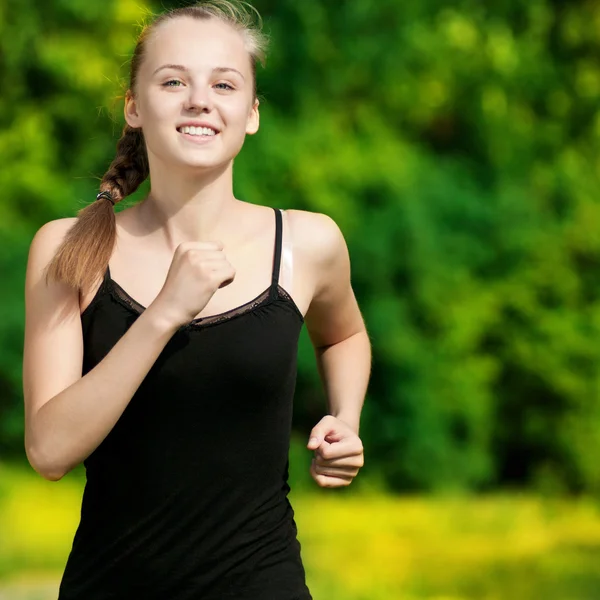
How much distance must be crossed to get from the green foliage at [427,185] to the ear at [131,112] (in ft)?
17.5

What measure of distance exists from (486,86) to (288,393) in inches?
273

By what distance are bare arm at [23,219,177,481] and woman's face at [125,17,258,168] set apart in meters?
0.25

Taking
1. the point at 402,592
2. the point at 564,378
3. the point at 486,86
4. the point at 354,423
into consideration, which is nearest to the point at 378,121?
the point at 486,86

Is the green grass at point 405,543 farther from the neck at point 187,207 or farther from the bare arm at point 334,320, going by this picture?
the neck at point 187,207

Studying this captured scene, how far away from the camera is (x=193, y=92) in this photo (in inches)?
82.1

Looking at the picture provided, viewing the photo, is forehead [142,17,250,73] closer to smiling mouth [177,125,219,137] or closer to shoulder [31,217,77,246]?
smiling mouth [177,125,219,137]

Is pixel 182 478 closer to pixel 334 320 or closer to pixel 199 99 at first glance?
pixel 334 320

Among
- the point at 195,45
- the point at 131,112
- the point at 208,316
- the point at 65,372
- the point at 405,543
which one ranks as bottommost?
the point at 405,543

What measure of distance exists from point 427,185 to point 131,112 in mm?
6000

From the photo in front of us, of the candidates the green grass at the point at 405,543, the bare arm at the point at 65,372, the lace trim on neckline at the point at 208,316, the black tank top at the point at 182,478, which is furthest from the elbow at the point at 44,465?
the green grass at the point at 405,543

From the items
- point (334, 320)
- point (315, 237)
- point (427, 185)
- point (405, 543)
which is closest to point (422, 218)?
point (427, 185)

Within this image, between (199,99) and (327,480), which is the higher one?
(199,99)

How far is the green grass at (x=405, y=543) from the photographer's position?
6.12 m

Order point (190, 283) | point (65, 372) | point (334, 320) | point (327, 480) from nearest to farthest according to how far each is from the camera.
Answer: point (190, 283), point (65, 372), point (327, 480), point (334, 320)
